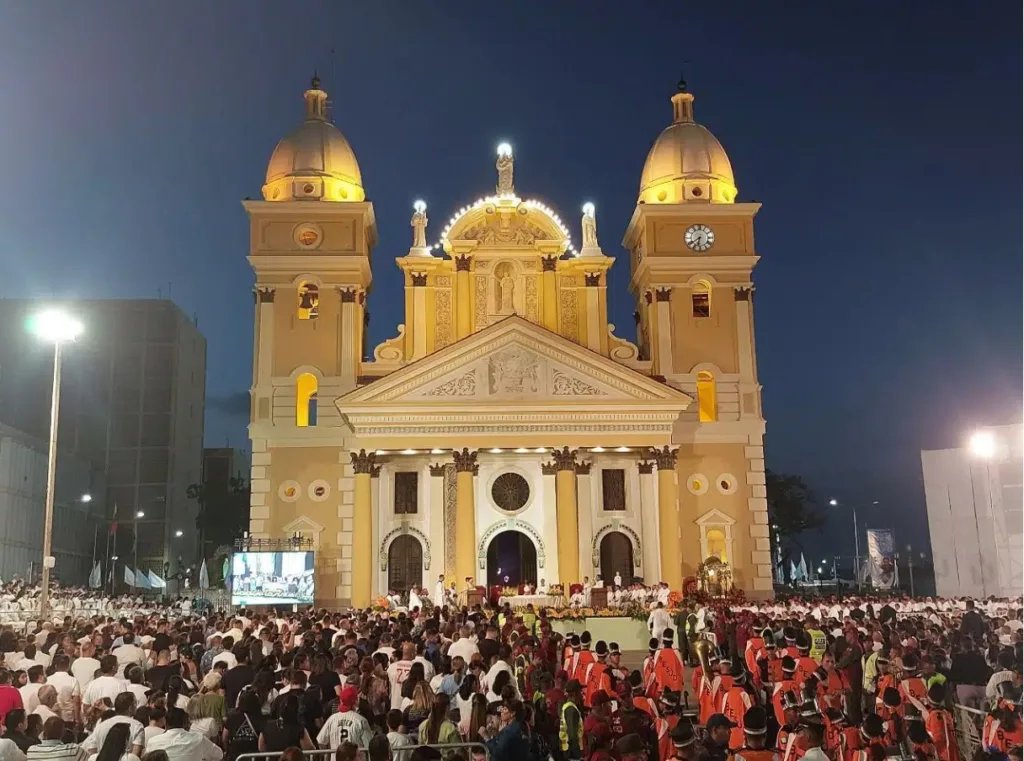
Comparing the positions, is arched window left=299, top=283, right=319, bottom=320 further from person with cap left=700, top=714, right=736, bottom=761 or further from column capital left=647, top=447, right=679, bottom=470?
person with cap left=700, top=714, right=736, bottom=761

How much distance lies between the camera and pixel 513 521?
41750mm

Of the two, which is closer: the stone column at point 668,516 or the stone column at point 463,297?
the stone column at point 668,516

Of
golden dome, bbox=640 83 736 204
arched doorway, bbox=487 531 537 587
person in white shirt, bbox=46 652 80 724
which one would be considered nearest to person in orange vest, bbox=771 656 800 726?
person in white shirt, bbox=46 652 80 724

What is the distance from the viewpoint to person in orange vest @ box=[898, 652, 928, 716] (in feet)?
41.0

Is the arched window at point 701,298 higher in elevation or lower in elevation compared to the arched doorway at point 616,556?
higher

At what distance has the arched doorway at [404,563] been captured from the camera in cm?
4106

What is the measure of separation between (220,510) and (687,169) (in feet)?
166

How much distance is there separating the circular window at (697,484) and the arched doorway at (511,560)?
7006 millimetres

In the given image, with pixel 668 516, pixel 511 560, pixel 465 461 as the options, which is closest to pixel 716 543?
pixel 668 516

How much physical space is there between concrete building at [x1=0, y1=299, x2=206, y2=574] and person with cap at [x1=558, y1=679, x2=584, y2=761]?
228 ft

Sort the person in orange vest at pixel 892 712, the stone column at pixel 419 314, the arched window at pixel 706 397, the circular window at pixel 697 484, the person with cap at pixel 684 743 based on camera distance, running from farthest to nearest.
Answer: the arched window at pixel 706 397
the stone column at pixel 419 314
the circular window at pixel 697 484
the person in orange vest at pixel 892 712
the person with cap at pixel 684 743

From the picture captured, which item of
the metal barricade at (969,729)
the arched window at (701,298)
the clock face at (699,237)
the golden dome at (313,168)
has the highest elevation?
the golden dome at (313,168)

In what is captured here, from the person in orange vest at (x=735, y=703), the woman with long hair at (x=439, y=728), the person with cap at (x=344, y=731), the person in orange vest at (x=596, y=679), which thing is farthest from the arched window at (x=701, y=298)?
the person with cap at (x=344, y=731)

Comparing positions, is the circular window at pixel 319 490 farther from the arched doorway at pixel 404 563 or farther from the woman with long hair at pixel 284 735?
the woman with long hair at pixel 284 735
